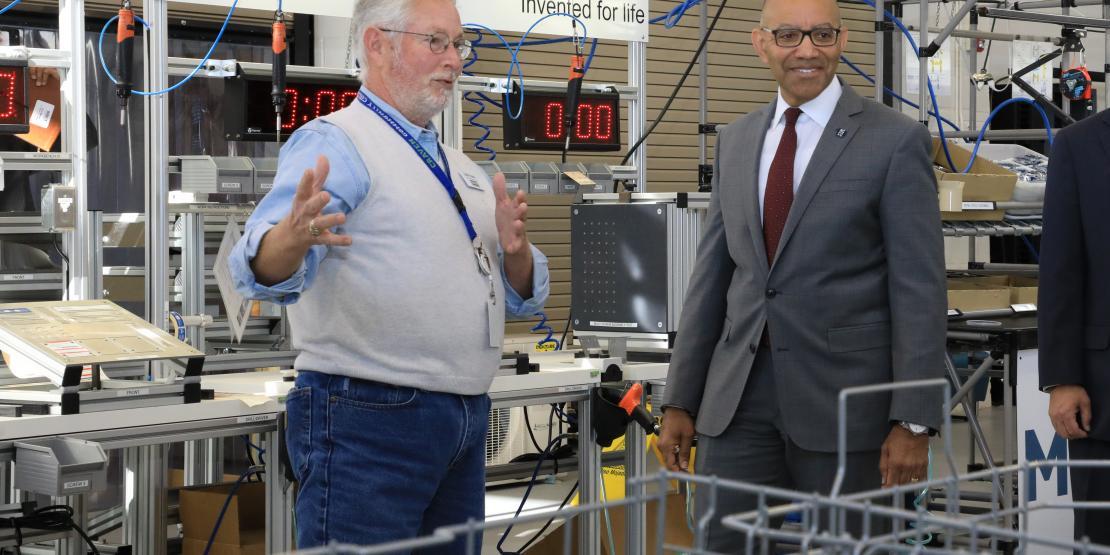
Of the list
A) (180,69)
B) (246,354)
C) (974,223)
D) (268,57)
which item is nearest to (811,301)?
(246,354)

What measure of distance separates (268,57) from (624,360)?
15.3ft

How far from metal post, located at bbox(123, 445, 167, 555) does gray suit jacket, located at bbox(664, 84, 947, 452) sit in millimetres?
1970

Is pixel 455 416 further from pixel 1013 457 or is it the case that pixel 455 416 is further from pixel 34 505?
pixel 1013 457

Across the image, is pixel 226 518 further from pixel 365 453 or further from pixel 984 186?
pixel 984 186

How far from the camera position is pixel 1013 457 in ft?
14.1

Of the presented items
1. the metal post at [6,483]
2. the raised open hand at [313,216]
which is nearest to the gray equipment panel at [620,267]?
the raised open hand at [313,216]

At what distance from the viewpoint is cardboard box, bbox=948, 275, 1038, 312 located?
4422 millimetres

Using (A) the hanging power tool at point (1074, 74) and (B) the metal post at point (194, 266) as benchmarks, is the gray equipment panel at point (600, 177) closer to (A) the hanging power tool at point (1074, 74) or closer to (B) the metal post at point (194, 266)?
(B) the metal post at point (194, 266)

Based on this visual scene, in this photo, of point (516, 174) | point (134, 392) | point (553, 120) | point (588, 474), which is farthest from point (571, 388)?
point (553, 120)

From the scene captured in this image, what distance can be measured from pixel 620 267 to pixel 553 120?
1121mm

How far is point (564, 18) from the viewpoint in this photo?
→ 469 centimetres

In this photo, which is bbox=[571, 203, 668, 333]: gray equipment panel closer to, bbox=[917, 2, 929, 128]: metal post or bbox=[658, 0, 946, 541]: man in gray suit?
bbox=[658, 0, 946, 541]: man in gray suit

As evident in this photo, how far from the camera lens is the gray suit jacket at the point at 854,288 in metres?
2.23

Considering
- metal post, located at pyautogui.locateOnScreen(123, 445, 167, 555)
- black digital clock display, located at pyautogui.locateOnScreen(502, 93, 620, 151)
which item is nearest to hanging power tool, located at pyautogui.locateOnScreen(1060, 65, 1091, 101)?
black digital clock display, located at pyautogui.locateOnScreen(502, 93, 620, 151)
